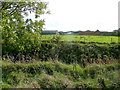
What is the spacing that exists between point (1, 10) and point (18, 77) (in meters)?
2.94

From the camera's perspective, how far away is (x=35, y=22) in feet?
26.4

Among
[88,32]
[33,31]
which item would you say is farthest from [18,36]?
[88,32]

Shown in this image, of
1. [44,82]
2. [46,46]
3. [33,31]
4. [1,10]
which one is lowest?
[44,82]

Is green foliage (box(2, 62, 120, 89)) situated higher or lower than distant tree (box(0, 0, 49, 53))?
lower

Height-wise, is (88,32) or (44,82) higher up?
(88,32)

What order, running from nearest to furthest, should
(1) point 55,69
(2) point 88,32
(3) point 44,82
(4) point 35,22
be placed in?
(3) point 44,82, (1) point 55,69, (4) point 35,22, (2) point 88,32

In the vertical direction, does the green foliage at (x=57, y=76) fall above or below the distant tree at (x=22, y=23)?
below

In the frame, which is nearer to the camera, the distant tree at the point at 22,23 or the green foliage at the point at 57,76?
the green foliage at the point at 57,76

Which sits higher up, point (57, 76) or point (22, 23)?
point (22, 23)

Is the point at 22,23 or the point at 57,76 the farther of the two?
the point at 22,23

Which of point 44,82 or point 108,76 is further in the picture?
point 108,76

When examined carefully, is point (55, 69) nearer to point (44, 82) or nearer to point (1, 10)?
point (44, 82)

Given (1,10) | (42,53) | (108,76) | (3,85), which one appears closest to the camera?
(3,85)

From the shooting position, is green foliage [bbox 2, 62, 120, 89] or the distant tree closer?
green foliage [bbox 2, 62, 120, 89]
